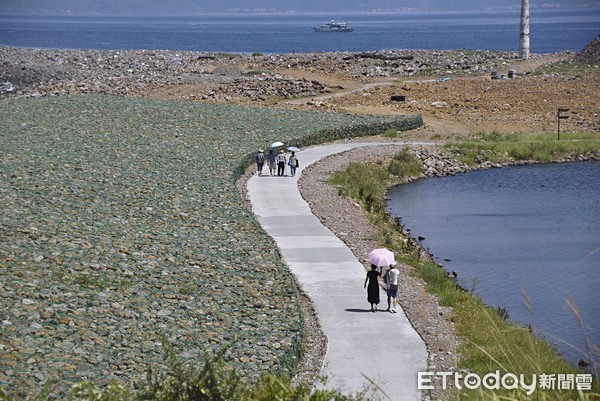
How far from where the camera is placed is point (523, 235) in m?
31.0

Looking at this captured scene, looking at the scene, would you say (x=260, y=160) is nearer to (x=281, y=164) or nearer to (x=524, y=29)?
(x=281, y=164)

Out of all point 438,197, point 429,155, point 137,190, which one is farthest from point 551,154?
point 137,190

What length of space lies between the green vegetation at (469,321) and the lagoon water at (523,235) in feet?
2.41

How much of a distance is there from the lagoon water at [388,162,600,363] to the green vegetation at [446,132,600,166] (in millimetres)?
A: 1106

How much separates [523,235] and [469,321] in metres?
12.4

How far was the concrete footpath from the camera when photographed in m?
15.6

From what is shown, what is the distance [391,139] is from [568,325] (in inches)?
1055

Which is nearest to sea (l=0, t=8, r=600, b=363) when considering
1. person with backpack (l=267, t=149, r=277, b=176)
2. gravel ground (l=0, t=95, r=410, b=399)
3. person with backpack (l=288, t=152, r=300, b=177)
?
person with backpack (l=288, t=152, r=300, b=177)

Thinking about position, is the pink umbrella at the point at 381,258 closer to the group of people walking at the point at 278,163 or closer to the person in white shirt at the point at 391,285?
the person in white shirt at the point at 391,285

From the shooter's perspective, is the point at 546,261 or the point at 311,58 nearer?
the point at 546,261

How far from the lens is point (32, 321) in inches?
642

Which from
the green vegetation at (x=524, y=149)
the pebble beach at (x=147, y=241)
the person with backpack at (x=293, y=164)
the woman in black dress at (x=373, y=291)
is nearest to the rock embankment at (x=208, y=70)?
the pebble beach at (x=147, y=241)

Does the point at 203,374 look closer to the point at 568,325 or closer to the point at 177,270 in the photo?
the point at 177,270

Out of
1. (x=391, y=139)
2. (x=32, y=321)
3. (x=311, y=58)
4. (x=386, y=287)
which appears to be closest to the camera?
(x=32, y=321)
